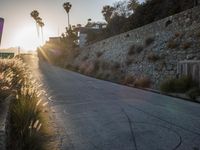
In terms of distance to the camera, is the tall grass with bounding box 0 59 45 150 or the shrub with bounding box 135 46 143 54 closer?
the tall grass with bounding box 0 59 45 150

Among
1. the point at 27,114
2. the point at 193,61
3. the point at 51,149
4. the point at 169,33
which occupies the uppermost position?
the point at 169,33

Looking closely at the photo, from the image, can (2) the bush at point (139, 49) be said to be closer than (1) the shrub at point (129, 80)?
No

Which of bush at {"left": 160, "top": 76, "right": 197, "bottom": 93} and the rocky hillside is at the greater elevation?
the rocky hillside

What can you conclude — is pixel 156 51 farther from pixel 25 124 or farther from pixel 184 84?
pixel 25 124

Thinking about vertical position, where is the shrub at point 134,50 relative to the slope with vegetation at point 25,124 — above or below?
above

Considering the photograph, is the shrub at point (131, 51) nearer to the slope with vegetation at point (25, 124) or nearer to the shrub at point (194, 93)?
the shrub at point (194, 93)

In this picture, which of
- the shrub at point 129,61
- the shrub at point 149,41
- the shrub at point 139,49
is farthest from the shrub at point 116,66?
the shrub at point 149,41

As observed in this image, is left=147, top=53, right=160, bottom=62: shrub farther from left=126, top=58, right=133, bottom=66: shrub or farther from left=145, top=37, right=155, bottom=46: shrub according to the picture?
left=126, top=58, right=133, bottom=66: shrub

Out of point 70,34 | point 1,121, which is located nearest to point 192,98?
point 1,121

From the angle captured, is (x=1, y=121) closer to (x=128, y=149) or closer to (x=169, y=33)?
(x=128, y=149)

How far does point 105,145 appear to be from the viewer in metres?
7.09

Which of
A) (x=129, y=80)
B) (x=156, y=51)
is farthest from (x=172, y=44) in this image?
(x=129, y=80)

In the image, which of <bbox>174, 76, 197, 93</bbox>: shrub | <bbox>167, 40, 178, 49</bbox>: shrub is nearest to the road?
<bbox>174, 76, 197, 93</bbox>: shrub

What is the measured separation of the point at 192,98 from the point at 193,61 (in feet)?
11.0
